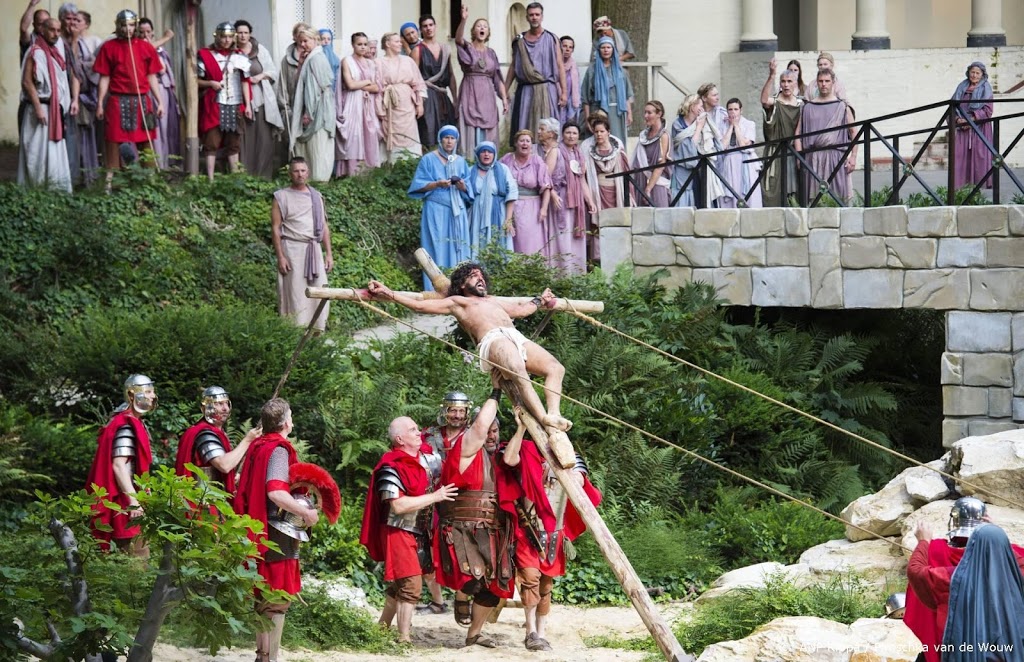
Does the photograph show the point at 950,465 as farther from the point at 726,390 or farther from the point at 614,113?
the point at 614,113

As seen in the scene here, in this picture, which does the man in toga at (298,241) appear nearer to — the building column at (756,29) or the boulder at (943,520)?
the boulder at (943,520)

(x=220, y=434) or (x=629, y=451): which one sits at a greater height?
(x=220, y=434)

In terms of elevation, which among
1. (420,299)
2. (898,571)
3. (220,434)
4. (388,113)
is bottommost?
(898,571)

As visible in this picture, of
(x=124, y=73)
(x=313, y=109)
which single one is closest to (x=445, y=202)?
(x=313, y=109)

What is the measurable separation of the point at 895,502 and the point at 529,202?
5.78 metres

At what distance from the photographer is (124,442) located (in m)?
9.69

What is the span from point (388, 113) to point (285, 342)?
5674 mm

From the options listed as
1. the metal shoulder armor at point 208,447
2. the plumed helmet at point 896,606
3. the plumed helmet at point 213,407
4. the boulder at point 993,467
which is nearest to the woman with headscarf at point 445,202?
the boulder at point 993,467

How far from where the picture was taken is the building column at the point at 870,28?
80.9 feet

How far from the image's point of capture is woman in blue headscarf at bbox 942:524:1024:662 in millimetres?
7375

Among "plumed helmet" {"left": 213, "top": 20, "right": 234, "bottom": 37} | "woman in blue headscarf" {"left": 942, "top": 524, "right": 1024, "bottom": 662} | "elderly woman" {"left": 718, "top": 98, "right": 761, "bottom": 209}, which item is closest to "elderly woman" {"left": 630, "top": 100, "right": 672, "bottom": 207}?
"elderly woman" {"left": 718, "top": 98, "right": 761, "bottom": 209}

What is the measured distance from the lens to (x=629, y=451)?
43.9 feet

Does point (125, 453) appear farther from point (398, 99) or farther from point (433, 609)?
point (398, 99)

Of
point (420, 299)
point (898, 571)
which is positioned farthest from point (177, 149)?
point (898, 571)
